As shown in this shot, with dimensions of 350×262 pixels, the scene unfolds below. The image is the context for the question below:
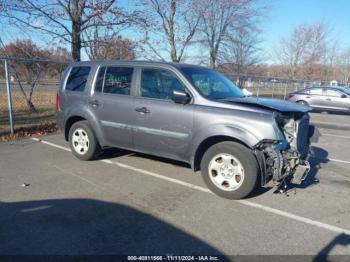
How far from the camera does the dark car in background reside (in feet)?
54.8

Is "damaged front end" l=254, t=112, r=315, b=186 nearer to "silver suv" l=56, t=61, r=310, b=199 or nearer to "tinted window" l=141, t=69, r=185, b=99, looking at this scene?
"silver suv" l=56, t=61, r=310, b=199

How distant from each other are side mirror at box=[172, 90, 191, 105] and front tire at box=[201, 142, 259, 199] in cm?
80

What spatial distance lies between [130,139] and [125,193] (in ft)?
3.79

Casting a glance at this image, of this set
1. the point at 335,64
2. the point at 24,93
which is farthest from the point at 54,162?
the point at 335,64

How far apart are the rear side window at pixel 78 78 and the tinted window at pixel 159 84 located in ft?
4.71

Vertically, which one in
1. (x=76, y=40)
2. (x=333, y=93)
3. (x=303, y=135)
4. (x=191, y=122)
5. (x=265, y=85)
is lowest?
(x=303, y=135)

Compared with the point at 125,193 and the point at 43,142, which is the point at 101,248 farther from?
the point at 43,142

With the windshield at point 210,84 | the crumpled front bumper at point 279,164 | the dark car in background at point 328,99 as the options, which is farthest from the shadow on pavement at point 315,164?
the dark car in background at point 328,99

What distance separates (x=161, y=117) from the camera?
504 cm

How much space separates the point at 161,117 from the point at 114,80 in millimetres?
1323

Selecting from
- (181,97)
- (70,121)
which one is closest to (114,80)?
(70,121)

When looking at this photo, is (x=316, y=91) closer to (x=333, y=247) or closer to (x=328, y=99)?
(x=328, y=99)

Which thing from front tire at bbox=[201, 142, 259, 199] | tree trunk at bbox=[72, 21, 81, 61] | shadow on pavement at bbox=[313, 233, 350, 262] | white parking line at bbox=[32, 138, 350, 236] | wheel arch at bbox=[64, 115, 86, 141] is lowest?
shadow on pavement at bbox=[313, 233, 350, 262]

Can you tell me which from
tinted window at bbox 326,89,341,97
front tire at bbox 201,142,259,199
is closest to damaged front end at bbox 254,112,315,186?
front tire at bbox 201,142,259,199
